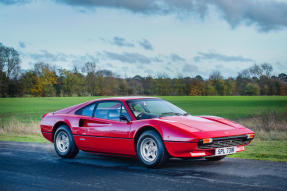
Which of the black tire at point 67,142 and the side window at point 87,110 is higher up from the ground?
the side window at point 87,110

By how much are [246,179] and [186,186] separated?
3.62 ft

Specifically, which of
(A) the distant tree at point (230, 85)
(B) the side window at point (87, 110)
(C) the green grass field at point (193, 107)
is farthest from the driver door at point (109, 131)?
(A) the distant tree at point (230, 85)

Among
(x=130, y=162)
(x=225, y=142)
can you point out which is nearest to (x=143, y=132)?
(x=130, y=162)

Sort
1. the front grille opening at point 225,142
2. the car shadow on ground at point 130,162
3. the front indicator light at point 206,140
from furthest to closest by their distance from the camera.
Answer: the car shadow on ground at point 130,162
the front grille opening at point 225,142
the front indicator light at point 206,140

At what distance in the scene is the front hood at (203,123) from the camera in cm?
711

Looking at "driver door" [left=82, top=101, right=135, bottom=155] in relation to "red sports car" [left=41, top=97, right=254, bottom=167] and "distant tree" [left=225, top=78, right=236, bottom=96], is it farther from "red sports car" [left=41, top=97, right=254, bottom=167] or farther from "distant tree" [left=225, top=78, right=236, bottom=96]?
"distant tree" [left=225, top=78, right=236, bottom=96]

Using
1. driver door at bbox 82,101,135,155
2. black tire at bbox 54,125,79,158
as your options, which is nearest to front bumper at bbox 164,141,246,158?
driver door at bbox 82,101,135,155

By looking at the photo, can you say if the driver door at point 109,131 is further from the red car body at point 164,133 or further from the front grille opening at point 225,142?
the front grille opening at point 225,142

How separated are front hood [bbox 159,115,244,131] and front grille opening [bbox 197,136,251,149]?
0.22 metres

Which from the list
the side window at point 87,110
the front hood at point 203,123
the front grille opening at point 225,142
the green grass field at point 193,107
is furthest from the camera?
the green grass field at point 193,107

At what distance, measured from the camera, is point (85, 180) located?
6.25 meters

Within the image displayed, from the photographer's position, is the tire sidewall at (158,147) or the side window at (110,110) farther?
the side window at (110,110)

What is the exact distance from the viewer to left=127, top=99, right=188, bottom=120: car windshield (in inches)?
307

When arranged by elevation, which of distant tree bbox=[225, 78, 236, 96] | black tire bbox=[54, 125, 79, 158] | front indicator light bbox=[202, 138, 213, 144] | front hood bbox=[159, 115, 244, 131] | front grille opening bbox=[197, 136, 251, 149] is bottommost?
black tire bbox=[54, 125, 79, 158]
